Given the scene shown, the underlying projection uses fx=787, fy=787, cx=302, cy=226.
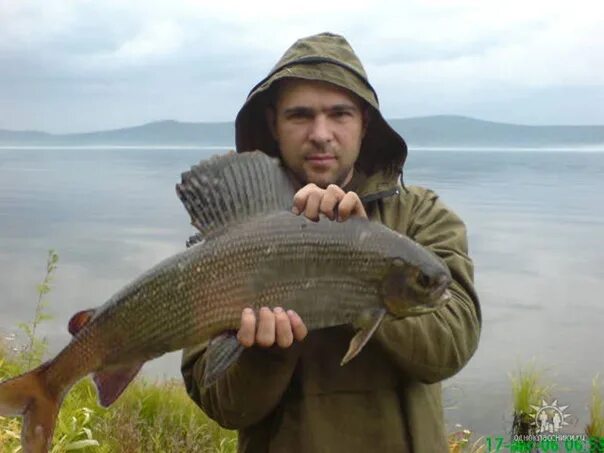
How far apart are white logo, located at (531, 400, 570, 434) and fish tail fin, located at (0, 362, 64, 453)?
655 centimetres

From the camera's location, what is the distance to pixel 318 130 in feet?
10.9

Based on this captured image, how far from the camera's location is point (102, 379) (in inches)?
109

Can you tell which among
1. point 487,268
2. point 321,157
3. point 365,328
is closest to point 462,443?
point 321,157

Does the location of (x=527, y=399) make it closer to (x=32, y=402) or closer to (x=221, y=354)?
(x=221, y=354)

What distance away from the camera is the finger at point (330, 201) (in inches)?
106

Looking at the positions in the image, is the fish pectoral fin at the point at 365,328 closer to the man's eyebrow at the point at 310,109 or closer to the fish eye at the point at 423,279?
the fish eye at the point at 423,279

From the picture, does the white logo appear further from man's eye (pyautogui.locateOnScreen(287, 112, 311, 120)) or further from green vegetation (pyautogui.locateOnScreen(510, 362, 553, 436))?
man's eye (pyautogui.locateOnScreen(287, 112, 311, 120))

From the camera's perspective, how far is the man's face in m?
3.36

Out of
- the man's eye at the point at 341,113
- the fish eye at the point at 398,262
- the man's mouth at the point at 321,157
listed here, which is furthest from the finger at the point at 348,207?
the man's eye at the point at 341,113

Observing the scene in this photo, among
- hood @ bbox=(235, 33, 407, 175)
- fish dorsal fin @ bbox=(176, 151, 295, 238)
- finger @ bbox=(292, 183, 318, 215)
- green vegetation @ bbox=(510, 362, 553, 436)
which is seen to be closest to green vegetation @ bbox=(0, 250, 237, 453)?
hood @ bbox=(235, 33, 407, 175)

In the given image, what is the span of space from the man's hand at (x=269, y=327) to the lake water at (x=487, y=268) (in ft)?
3.25

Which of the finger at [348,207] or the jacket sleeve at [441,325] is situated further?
the jacket sleeve at [441,325]

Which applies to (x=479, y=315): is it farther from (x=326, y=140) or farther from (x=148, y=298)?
(x=148, y=298)

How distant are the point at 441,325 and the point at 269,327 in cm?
72
